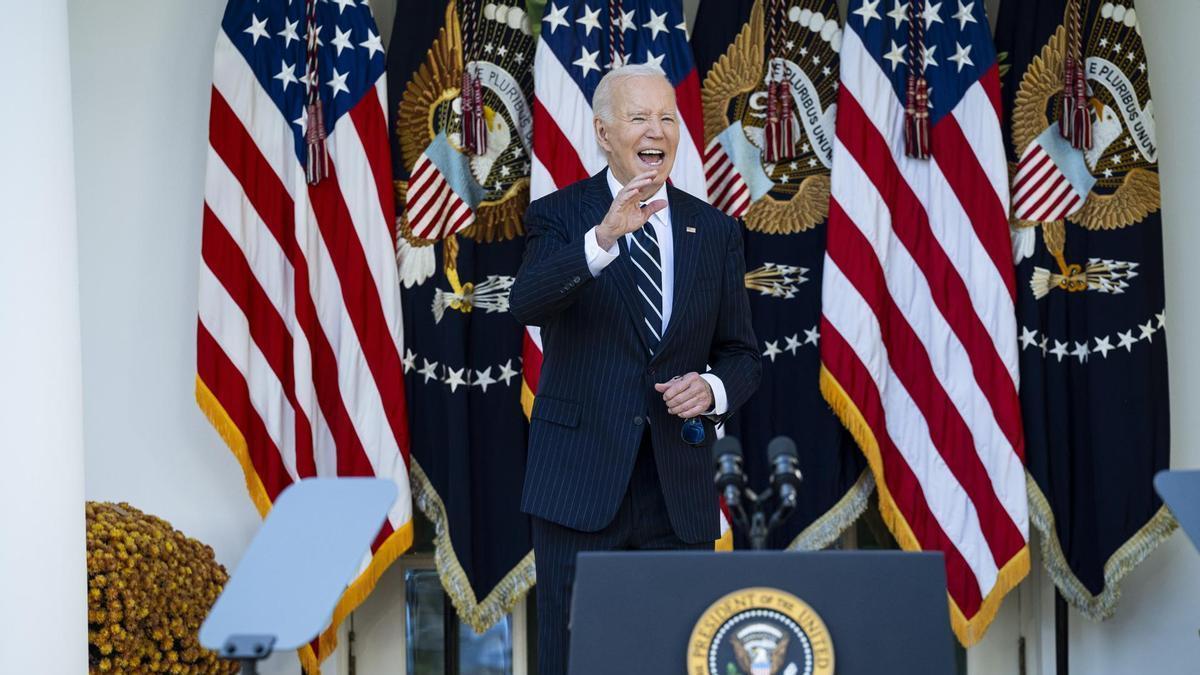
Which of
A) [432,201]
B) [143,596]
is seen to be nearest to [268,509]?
[143,596]

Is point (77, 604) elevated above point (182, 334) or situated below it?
below

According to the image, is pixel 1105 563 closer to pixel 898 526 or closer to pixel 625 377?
pixel 898 526

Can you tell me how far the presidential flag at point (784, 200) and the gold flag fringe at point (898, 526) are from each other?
0.31 ft

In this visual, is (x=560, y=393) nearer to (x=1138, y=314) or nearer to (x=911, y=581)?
(x=911, y=581)

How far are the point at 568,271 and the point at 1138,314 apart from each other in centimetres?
247

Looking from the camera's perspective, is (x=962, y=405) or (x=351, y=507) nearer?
(x=351, y=507)

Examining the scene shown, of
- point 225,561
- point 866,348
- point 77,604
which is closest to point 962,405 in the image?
point 866,348

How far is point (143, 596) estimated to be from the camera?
Answer: 142 inches

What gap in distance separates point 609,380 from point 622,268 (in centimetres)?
22

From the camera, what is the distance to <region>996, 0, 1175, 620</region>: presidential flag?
441 cm

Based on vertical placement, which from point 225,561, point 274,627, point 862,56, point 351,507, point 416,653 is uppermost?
point 862,56

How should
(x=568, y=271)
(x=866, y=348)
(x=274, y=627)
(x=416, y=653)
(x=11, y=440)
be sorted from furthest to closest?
(x=416, y=653) → (x=866, y=348) → (x=11, y=440) → (x=568, y=271) → (x=274, y=627)

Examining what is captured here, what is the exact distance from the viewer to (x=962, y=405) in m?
4.39

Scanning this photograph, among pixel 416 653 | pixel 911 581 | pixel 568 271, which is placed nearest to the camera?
pixel 911 581
